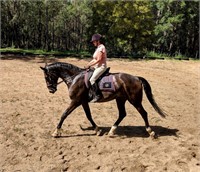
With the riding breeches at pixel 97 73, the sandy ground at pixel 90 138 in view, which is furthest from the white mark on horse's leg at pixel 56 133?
the riding breeches at pixel 97 73

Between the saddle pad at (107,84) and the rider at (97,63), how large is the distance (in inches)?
6.1

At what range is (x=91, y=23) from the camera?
42500 mm

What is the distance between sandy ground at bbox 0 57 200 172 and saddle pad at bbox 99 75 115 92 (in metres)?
1.51

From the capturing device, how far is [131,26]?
132 ft

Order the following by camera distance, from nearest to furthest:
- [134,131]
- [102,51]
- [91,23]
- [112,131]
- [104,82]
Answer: [102,51] → [104,82] → [112,131] → [134,131] → [91,23]

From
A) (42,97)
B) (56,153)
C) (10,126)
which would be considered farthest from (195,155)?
(42,97)

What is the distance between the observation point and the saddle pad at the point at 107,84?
31.0 ft

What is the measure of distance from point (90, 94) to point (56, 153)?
216 centimetres

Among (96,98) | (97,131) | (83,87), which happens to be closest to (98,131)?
(97,131)

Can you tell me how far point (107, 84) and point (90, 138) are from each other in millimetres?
1721

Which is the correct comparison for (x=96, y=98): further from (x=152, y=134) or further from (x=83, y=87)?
(x=152, y=134)

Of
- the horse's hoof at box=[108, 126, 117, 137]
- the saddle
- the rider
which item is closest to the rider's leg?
the rider

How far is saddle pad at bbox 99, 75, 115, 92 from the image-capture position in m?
9.45

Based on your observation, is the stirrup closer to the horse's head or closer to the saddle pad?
the saddle pad
